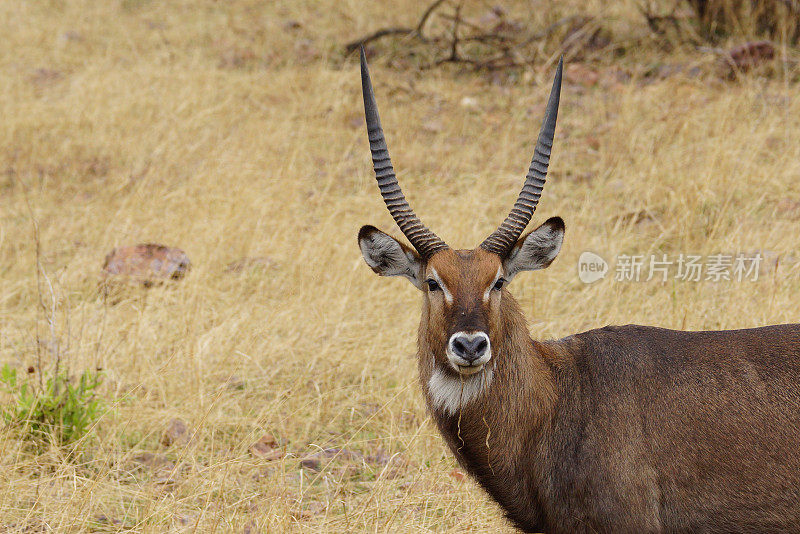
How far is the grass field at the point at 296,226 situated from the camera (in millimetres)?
4809

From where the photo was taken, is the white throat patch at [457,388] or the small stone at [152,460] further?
the small stone at [152,460]

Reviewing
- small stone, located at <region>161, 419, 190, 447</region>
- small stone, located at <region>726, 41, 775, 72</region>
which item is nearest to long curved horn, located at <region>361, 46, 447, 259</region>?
small stone, located at <region>161, 419, 190, 447</region>

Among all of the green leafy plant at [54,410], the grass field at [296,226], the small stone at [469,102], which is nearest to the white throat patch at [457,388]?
the grass field at [296,226]

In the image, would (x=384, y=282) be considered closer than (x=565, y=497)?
No

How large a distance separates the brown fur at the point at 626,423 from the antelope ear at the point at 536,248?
154 millimetres

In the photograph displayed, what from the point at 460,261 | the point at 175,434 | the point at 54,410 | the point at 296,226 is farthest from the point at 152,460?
the point at 296,226

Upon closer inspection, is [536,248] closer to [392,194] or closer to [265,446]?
[392,194]

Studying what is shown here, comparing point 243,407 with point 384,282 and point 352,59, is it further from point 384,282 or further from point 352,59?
point 352,59

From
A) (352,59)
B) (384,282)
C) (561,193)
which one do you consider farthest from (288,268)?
(352,59)

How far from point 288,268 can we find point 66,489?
3.28 meters

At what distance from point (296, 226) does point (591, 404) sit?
4585mm

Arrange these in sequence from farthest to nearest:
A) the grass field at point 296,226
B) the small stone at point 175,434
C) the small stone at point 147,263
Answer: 1. the small stone at point 147,263
2. the small stone at point 175,434
3. the grass field at point 296,226

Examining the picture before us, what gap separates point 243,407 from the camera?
5.73 m

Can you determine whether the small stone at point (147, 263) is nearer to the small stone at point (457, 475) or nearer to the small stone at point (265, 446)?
the small stone at point (265, 446)
